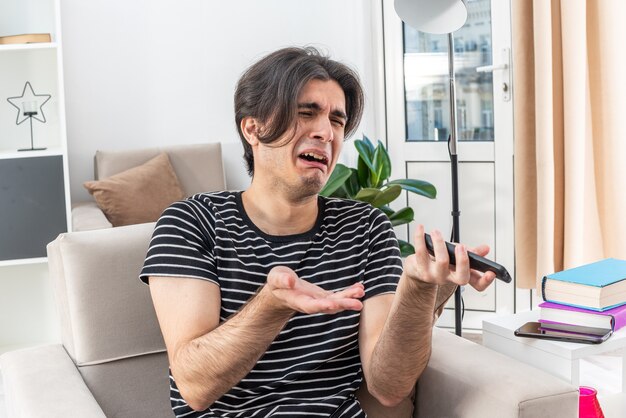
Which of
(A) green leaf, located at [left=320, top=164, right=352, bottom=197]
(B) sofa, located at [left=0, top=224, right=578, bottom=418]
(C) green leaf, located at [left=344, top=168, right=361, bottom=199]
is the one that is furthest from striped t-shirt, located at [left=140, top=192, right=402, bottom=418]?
(C) green leaf, located at [left=344, top=168, right=361, bottom=199]

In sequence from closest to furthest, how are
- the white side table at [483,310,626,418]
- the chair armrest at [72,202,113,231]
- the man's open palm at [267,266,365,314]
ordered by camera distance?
the man's open palm at [267,266,365,314], the white side table at [483,310,626,418], the chair armrest at [72,202,113,231]

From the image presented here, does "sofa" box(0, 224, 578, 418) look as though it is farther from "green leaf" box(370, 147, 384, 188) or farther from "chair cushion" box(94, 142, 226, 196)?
"chair cushion" box(94, 142, 226, 196)

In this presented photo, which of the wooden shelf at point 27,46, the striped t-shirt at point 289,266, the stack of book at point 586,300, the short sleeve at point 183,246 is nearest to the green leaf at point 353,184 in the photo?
the wooden shelf at point 27,46

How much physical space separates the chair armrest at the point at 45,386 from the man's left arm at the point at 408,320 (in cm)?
50

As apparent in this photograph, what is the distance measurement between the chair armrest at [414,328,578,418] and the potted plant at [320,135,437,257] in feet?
5.17

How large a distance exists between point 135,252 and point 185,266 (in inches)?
10.1

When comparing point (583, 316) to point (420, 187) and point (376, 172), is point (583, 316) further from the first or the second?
point (376, 172)

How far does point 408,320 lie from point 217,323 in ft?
1.12

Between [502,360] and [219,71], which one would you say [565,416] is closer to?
[502,360]

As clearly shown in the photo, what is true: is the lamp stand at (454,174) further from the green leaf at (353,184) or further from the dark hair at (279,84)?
the dark hair at (279,84)

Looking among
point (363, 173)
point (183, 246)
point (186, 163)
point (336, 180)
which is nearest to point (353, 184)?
point (363, 173)

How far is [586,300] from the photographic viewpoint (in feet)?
5.96

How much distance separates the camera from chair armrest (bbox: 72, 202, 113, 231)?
3078 mm

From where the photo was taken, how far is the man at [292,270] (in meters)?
1.43
